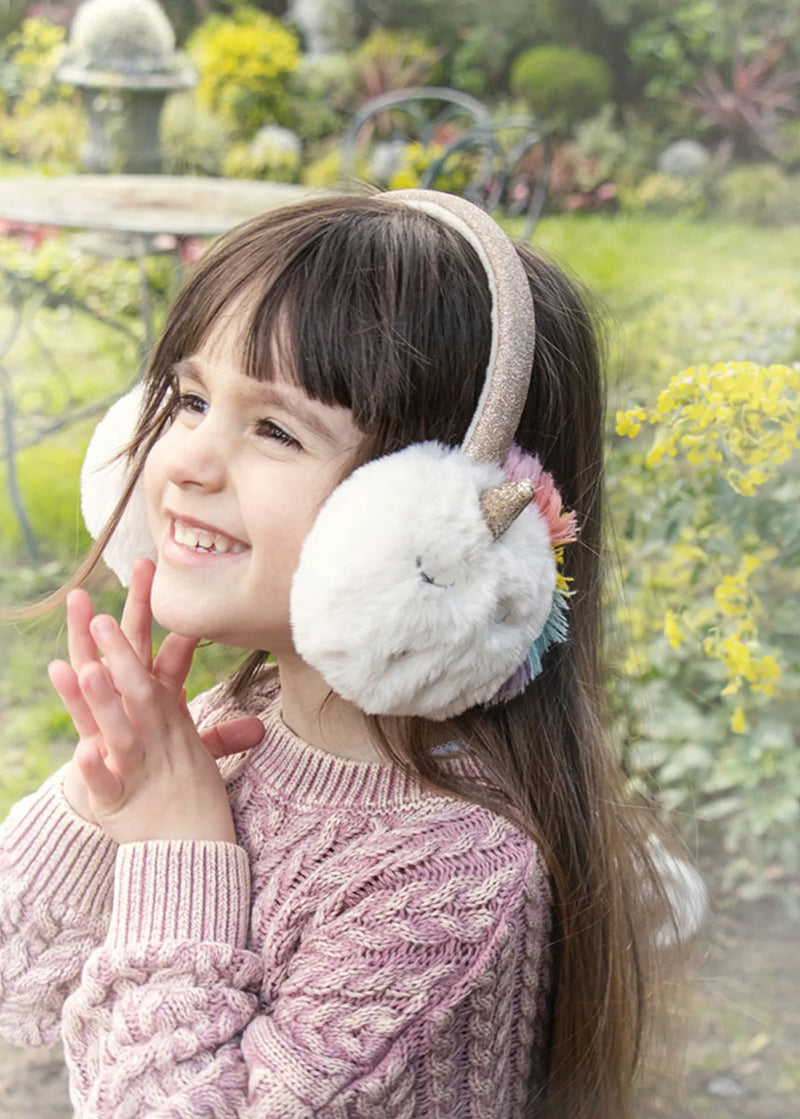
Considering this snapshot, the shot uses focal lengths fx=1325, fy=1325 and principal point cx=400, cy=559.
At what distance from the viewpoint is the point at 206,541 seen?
1.21 metres

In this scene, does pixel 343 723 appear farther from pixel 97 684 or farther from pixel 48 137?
pixel 48 137

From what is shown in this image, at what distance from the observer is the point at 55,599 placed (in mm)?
1459

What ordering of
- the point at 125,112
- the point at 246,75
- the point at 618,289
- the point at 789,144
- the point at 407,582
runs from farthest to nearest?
1. the point at 789,144
2. the point at 246,75
3. the point at 125,112
4. the point at 618,289
5. the point at 407,582

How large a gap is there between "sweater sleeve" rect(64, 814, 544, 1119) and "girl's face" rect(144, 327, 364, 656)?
23 centimetres

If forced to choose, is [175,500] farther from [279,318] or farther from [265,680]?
[265,680]

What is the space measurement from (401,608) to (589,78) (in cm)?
790

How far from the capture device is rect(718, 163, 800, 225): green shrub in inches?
297

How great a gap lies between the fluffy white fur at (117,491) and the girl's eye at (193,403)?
9cm

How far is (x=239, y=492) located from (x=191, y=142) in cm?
699

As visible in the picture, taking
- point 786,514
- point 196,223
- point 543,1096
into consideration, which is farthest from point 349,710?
point 196,223

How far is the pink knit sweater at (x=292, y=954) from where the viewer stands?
114cm

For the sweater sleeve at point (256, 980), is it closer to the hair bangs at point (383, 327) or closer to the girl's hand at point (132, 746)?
the girl's hand at point (132, 746)

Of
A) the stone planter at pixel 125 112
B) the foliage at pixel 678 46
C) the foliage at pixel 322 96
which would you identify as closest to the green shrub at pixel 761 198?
the foliage at pixel 678 46

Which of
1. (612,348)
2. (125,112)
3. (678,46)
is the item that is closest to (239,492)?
(612,348)
